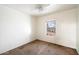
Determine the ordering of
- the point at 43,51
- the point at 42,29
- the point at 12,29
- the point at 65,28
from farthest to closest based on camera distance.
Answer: the point at 42,29, the point at 65,28, the point at 12,29, the point at 43,51

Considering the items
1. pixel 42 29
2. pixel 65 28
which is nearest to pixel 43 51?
pixel 65 28

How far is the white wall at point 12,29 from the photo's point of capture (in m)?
2.58

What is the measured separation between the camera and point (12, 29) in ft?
9.82

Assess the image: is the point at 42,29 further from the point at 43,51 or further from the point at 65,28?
the point at 43,51

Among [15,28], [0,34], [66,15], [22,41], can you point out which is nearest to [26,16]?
[15,28]

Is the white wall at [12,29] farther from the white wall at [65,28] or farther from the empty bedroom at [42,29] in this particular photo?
the white wall at [65,28]

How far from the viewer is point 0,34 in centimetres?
248

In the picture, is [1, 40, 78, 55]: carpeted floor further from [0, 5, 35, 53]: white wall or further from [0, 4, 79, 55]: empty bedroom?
[0, 5, 35, 53]: white wall

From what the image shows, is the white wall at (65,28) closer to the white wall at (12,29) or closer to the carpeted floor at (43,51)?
the carpeted floor at (43,51)

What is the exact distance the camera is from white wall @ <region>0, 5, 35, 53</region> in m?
2.58

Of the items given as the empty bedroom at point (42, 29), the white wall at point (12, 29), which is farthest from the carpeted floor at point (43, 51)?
the white wall at point (12, 29)

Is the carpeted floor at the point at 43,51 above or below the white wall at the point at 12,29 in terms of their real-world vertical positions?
below

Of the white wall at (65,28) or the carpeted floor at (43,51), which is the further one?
the white wall at (65,28)
